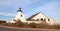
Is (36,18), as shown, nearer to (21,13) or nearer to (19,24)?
(21,13)

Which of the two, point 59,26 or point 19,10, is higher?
point 19,10

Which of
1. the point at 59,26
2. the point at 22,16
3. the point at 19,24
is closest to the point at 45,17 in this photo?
the point at 22,16

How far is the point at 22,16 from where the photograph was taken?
70250 millimetres

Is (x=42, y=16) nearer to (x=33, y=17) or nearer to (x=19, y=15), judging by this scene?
(x=33, y=17)

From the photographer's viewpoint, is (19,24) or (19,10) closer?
(19,24)

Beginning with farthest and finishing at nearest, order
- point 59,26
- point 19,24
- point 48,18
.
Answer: point 48,18 → point 19,24 → point 59,26

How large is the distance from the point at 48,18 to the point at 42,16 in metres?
2.94

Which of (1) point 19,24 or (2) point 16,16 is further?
(2) point 16,16

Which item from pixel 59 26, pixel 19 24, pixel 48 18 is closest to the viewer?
pixel 59 26

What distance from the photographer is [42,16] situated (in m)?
70.5

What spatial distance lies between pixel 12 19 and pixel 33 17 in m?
8.66

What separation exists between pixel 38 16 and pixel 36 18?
1.28 metres

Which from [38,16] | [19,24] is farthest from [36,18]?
[19,24]

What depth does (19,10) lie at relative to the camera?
7062 centimetres
